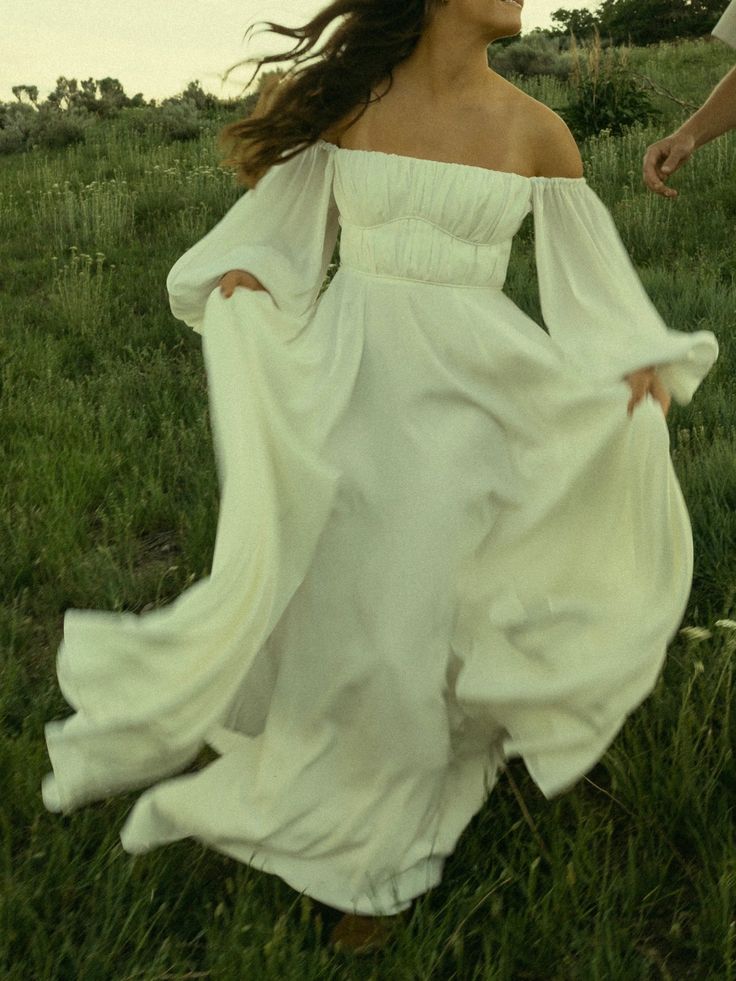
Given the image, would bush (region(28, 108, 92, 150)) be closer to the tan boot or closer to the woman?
the woman

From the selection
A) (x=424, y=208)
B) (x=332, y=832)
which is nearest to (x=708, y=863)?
(x=332, y=832)

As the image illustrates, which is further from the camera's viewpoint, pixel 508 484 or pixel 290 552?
pixel 508 484

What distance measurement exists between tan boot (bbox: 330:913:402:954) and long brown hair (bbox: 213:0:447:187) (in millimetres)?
2019

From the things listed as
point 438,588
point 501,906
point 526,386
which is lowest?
point 501,906

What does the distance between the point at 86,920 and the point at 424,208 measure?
193 centimetres

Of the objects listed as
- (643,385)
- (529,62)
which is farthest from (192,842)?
(529,62)

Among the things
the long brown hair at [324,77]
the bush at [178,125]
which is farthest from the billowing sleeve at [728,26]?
the bush at [178,125]

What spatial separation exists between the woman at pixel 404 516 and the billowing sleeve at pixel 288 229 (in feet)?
0.05

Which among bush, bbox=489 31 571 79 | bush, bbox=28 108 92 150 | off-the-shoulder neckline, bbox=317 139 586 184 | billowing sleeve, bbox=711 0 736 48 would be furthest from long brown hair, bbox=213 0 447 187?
bush, bbox=489 31 571 79

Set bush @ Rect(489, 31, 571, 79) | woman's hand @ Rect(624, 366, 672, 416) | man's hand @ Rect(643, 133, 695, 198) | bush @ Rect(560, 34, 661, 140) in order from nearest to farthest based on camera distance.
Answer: woman's hand @ Rect(624, 366, 672, 416) → man's hand @ Rect(643, 133, 695, 198) → bush @ Rect(560, 34, 661, 140) → bush @ Rect(489, 31, 571, 79)

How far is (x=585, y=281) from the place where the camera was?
3.02 m

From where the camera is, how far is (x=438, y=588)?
8.45 ft

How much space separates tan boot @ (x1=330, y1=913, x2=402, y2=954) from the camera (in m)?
2.54

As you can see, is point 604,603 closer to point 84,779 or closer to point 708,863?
point 708,863
